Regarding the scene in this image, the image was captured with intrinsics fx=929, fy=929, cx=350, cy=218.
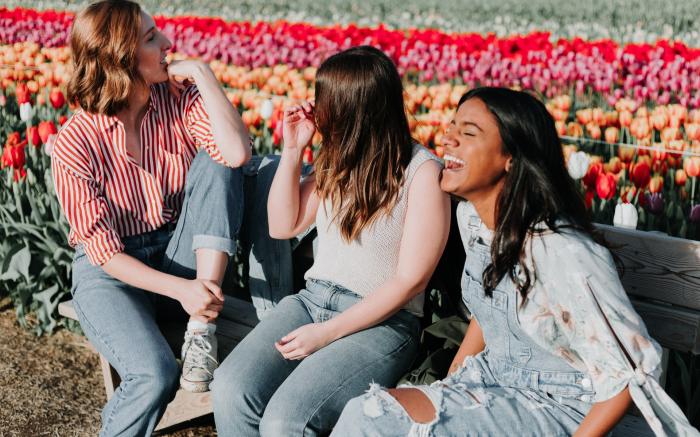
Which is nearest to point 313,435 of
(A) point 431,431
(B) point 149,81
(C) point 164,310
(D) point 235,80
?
(A) point 431,431

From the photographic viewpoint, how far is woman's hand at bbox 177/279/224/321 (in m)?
2.76

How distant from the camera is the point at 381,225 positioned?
2.66 meters

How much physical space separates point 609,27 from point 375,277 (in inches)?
474

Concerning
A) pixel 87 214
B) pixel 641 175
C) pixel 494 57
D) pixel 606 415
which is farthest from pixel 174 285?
pixel 494 57

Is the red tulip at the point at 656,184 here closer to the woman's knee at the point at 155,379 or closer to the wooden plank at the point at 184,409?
the wooden plank at the point at 184,409

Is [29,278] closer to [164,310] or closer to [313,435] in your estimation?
[164,310]

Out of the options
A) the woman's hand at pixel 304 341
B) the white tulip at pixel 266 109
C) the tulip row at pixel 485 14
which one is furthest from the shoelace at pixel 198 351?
the tulip row at pixel 485 14

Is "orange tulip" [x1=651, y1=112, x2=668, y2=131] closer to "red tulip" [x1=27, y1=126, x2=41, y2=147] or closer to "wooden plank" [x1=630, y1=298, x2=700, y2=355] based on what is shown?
"wooden plank" [x1=630, y1=298, x2=700, y2=355]

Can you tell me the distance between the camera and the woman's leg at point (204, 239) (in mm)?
2799

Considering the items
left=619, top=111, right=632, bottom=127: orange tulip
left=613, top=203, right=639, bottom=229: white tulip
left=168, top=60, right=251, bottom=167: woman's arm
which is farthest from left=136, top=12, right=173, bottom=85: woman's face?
left=619, top=111, right=632, bottom=127: orange tulip

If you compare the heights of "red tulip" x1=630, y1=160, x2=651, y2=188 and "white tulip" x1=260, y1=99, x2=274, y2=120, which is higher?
"white tulip" x1=260, y1=99, x2=274, y2=120

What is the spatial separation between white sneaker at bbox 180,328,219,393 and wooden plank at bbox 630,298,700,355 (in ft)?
4.15

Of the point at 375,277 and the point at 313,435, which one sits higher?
the point at 375,277

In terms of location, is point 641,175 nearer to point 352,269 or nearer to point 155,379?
point 352,269
